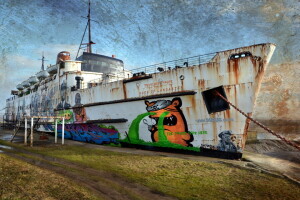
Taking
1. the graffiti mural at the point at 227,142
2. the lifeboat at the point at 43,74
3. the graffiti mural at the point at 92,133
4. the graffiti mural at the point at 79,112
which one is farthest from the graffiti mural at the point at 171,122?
the lifeboat at the point at 43,74

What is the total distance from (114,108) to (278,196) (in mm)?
10087

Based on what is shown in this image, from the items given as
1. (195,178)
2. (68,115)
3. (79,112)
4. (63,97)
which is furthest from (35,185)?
(63,97)

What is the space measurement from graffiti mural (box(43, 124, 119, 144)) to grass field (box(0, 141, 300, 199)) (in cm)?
437

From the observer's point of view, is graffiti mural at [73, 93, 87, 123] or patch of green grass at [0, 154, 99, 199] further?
graffiti mural at [73, 93, 87, 123]

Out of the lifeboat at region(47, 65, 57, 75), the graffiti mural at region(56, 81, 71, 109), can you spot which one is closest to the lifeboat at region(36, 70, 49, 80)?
the lifeboat at region(47, 65, 57, 75)

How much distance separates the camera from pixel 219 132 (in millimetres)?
9570

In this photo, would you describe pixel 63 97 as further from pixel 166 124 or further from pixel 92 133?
pixel 166 124

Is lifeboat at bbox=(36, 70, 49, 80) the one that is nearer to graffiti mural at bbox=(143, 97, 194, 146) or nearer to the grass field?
the grass field

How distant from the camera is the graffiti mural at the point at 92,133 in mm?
13599

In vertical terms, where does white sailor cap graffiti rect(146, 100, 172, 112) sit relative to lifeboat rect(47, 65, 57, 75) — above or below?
below

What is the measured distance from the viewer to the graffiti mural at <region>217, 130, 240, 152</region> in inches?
365

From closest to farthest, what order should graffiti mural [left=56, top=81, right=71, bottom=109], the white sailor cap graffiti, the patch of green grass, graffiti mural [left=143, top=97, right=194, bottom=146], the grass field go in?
the patch of green grass < the grass field < graffiti mural [left=143, top=97, right=194, bottom=146] < the white sailor cap graffiti < graffiti mural [left=56, top=81, right=71, bottom=109]

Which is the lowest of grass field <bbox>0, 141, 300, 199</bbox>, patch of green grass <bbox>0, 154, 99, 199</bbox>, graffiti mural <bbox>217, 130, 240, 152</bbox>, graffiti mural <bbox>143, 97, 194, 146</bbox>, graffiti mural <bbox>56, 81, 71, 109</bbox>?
grass field <bbox>0, 141, 300, 199</bbox>

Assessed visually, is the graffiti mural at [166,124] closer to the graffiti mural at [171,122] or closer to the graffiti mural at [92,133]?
the graffiti mural at [171,122]
